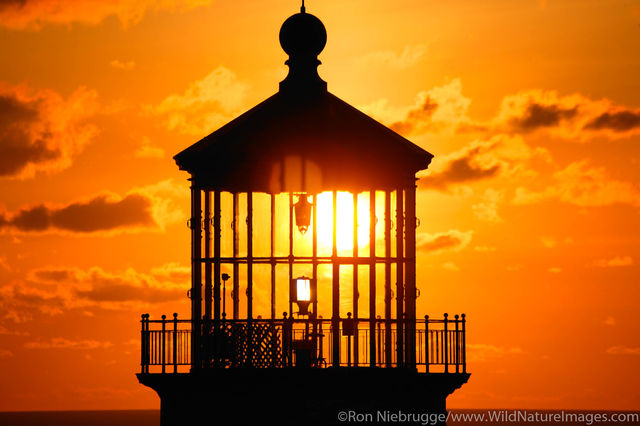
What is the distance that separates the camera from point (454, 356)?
32.7 metres

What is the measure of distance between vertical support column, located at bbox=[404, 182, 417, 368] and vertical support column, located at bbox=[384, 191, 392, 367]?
36cm

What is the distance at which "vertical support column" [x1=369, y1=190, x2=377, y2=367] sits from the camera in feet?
106

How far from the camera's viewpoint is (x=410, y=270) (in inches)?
1287

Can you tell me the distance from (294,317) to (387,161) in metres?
3.73

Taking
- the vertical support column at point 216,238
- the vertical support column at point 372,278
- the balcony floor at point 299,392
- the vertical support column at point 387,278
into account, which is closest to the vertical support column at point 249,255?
the vertical support column at point 216,238

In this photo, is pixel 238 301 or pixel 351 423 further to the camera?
pixel 238 301

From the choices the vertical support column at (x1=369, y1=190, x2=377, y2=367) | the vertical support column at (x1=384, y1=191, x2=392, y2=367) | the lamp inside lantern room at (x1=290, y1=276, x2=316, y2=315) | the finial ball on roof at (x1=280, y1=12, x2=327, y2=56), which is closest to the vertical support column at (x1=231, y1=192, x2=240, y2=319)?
the lamp inside lantern room at (x1=290, y1=276, x2=316, y2=315)

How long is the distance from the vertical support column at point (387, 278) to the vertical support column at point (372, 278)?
256 mm

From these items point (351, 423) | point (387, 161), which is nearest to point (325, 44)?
point (387, 161)

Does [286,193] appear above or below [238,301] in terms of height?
above

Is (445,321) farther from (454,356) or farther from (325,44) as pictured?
(325,44)

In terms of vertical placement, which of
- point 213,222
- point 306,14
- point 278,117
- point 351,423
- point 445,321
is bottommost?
point 351,423

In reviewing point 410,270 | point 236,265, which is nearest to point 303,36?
point 236,265

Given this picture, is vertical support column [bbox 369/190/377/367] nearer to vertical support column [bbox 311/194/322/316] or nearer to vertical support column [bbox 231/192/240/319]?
vertical support column [bbox 311/194/322/316]
